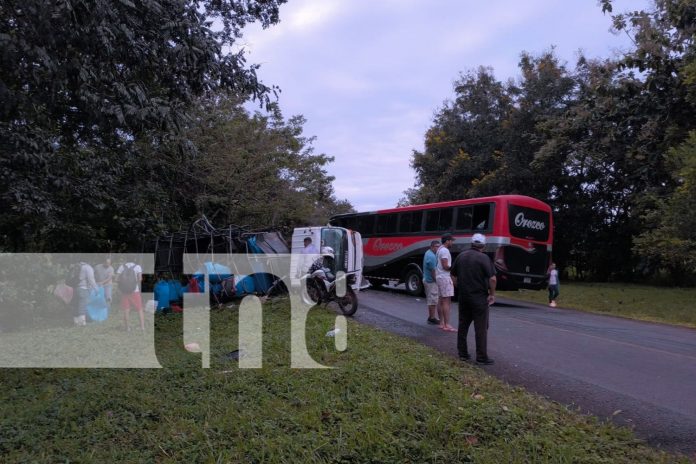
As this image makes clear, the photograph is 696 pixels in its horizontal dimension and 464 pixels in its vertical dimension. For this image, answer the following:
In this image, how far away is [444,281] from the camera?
388 inches

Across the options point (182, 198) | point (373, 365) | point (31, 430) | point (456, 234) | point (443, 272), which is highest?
point (182, 198)

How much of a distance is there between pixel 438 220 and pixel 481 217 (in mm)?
1765

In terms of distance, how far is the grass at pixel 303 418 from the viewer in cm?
443

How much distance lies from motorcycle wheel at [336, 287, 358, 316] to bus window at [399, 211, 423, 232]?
702cm

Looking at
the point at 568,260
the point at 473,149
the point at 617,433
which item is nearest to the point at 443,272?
the point at 617,433

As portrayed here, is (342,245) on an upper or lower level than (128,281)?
upper

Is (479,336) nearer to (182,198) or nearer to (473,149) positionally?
(182,198)

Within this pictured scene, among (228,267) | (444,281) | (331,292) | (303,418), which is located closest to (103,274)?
(228,267)

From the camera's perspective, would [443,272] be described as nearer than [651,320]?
Yes

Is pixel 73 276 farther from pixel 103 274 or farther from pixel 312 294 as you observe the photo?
pixel 312 294

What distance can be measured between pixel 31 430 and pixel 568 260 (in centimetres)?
3152

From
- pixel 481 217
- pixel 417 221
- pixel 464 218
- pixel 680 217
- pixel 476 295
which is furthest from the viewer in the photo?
pixel 417 221

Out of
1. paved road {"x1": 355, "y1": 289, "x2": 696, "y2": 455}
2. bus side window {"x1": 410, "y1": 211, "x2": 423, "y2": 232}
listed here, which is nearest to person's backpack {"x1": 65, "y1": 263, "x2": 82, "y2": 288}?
paved road {"x1": 355, "y1": 289, "x2": 696, "y2": 455}

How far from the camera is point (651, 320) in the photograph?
1522 centimetres
